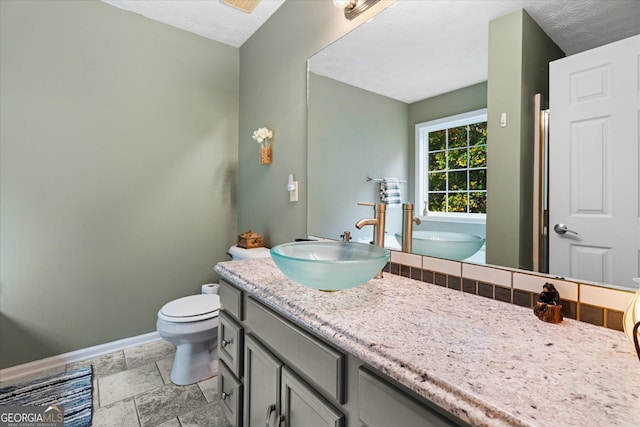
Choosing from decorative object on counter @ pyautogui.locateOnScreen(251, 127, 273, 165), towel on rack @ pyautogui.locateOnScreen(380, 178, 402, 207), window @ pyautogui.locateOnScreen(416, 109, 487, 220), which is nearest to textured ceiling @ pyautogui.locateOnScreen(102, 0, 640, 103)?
window @ pyautogui.locateOnScreen(416, 109, 487, 220)

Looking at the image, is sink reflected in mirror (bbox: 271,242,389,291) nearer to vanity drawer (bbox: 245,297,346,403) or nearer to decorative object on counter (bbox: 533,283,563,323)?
vanity drawer (bbox: 245,297,346,403)

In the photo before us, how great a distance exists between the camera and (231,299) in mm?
1289

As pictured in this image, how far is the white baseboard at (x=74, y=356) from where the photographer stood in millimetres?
1877

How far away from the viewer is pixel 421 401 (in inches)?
22.1

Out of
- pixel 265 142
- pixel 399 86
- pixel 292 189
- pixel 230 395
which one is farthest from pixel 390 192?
pixel 265 142

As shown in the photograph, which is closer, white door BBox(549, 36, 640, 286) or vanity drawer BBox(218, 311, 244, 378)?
white door BBox(549, 36, 640, 286)

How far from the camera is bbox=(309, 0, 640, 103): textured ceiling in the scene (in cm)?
80

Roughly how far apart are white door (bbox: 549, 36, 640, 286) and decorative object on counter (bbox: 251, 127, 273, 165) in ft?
5.70

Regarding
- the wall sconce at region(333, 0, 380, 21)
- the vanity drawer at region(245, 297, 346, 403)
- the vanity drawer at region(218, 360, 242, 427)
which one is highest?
the wall sconce at region(333, 0, 380, 21)

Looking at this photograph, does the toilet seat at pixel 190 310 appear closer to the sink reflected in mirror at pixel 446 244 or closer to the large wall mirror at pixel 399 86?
the large wall mirror at pixel 399 86

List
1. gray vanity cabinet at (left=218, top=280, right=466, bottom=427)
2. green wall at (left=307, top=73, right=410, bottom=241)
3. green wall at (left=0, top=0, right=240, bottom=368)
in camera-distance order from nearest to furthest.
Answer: gray vanity cabinet at (left=218, top=280, right=466, bottom=427) < green wall at (left=307, top=73, right=410, bottom=241) < green wall at (left=0, top=0, right=240, bottom=368)

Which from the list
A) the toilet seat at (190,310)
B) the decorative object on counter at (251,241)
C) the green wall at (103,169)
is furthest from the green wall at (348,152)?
the green wall at (103,169)

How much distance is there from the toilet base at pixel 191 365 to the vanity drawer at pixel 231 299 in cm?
76

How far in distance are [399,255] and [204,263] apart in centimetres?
194
